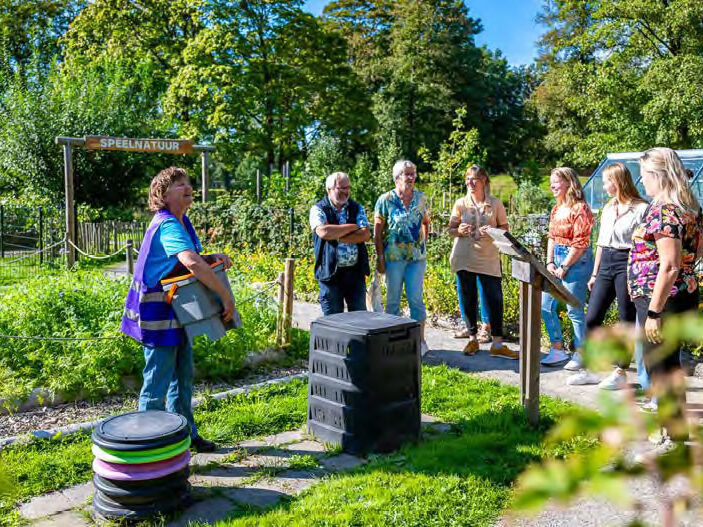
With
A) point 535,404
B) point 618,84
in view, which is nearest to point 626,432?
point 535,404

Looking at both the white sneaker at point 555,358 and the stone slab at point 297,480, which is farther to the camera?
the white sneaker at point 555,358

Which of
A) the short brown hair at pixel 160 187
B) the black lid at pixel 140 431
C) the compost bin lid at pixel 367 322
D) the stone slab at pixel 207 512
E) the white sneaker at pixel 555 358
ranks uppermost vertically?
the short brown hair at pixel 160 187

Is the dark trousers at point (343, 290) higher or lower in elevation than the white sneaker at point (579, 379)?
higher

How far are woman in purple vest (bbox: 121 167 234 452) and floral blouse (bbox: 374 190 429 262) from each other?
8.74ft

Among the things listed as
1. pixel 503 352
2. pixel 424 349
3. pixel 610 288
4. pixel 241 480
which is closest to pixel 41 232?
pixel 424 349

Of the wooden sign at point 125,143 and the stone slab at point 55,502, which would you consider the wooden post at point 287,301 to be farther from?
the wooden sign at point 125,143

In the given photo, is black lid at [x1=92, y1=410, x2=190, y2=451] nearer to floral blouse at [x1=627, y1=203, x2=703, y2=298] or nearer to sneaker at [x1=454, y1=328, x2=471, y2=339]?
floral blouse at [x1=627, y1=203, x2=703, y2=298]

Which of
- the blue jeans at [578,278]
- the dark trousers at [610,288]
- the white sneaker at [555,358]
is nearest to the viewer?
the dark trousers at [610,288]

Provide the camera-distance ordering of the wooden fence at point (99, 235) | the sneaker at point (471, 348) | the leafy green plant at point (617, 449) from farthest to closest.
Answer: the wooden fence at point (99, 235), the sneaker at point (471, 348), the leafy green plant at point (617, 449)

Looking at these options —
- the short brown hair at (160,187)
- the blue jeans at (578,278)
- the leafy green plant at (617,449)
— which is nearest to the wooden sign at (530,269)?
the blue jeans at (578,278)

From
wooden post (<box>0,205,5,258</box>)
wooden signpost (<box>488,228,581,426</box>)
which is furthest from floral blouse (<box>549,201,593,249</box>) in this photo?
wooden post (<box>0,205,5,258</box>)

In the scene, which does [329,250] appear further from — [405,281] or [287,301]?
[287,301]

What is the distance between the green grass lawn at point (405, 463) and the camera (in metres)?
3.63

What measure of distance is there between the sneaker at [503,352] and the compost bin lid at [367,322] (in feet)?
8.18
